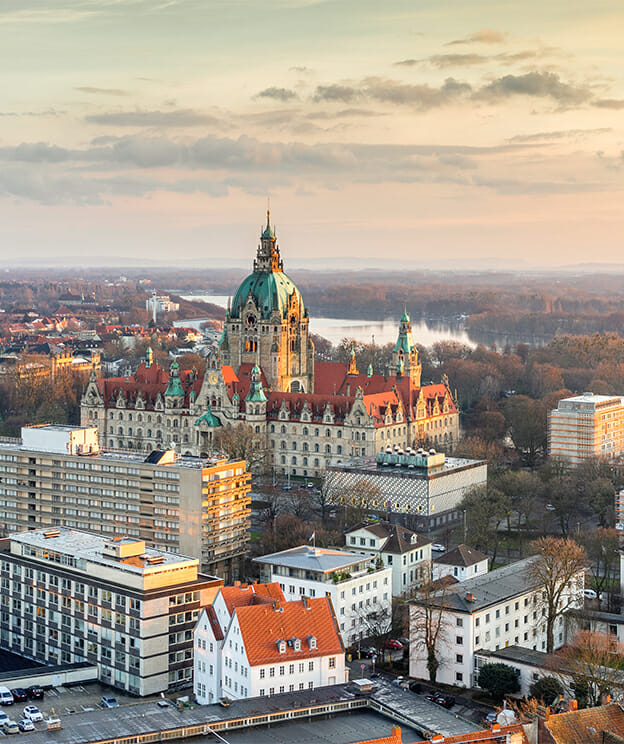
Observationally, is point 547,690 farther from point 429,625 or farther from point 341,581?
point 341,581

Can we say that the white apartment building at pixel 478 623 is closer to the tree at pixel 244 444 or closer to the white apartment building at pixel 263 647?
the white apartment building at pixel 263 647

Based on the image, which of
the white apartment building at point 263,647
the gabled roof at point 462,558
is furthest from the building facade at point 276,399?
the white apartment building at point 263,647

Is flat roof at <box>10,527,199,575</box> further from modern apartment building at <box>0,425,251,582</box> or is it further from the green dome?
the green dome

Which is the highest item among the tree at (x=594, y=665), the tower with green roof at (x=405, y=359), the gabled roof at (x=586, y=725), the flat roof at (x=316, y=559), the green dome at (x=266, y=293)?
the green dome at (x=266, y=293)

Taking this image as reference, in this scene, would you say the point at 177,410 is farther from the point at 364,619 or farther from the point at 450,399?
the point at 364,619

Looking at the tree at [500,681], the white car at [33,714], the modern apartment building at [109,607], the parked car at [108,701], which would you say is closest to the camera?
the white car at [33,714]

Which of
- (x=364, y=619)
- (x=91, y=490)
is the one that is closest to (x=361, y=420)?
(x=91, y=490)
